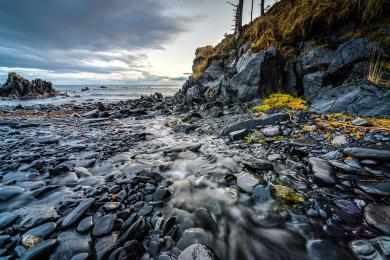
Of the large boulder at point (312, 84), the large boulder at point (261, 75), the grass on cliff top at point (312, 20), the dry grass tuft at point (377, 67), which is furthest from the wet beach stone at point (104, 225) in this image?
the grass on cliff top at point (312, 20)

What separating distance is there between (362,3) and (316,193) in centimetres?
890

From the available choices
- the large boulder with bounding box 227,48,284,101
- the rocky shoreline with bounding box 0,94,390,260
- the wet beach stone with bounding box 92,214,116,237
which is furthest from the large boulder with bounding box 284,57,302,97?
the wet beach stone with bounding box 92,214,116,237

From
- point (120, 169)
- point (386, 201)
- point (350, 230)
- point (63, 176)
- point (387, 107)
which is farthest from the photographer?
point (387, 107)

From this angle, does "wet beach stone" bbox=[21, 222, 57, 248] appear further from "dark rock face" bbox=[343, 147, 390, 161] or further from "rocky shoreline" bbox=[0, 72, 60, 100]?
"rocky shoreline" bbox=[0, 72, 60, 100]

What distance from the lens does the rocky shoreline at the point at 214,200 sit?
2.11 meters

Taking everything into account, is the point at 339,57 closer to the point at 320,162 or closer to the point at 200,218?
the point at 320,162

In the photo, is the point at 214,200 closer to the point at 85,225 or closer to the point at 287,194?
the point at 287,194

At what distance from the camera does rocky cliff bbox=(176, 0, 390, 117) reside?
5715 millimetres

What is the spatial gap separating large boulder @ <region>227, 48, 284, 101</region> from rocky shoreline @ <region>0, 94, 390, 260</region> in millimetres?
4618

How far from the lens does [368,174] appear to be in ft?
9.55

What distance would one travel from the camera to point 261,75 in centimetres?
962

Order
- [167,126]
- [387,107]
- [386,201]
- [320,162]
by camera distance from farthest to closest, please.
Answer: [167,126], [387,107], [320,162], [386,201]

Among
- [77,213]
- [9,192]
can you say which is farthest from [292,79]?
[9,192]

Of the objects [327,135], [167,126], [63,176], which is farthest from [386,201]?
[167,126]
